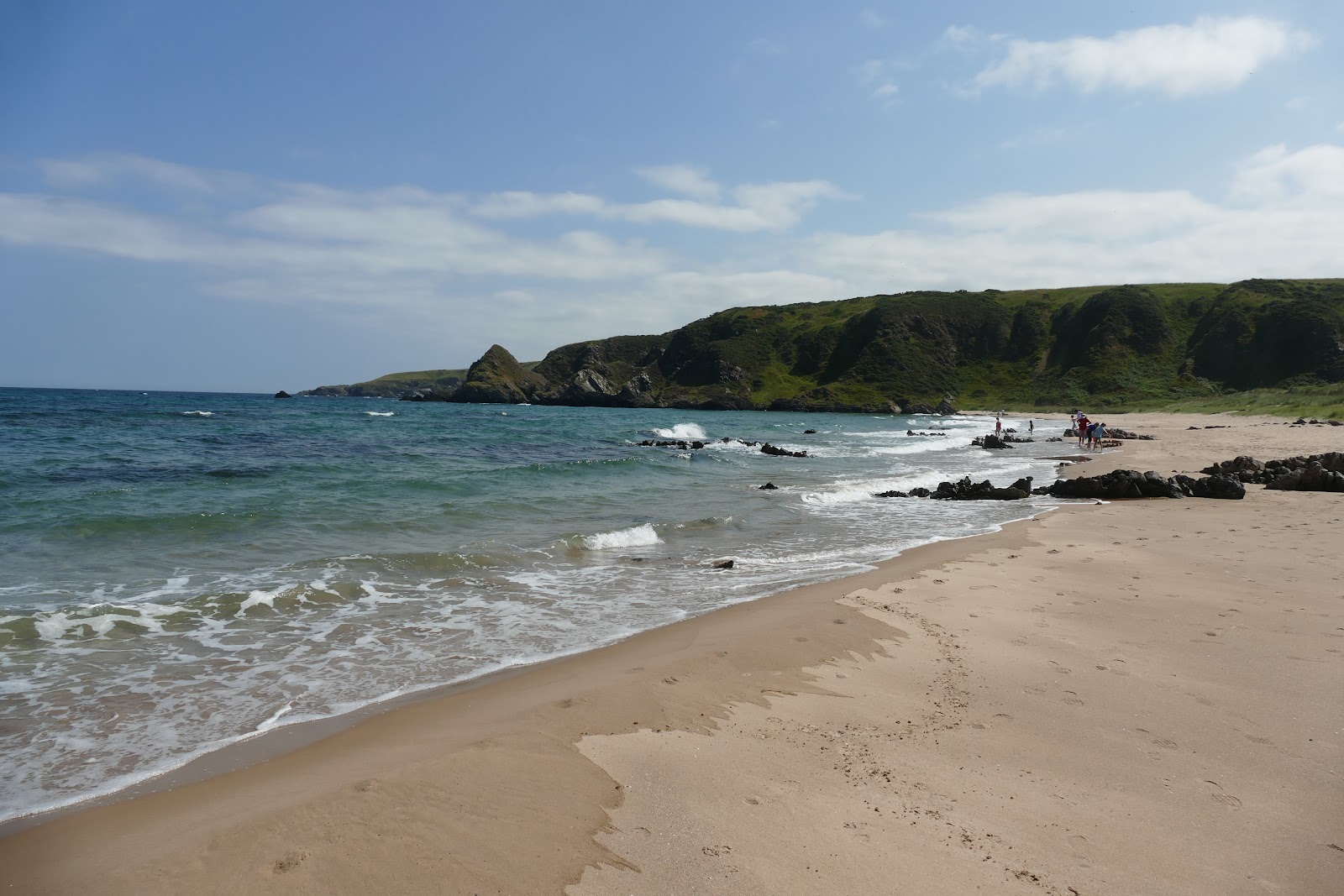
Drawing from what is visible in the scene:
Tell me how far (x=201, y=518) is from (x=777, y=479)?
17.4 meters

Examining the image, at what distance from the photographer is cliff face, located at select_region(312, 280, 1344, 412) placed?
96.6 metres

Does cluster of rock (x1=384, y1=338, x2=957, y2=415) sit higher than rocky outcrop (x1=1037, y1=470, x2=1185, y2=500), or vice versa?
cluster of rock (x1=384, y1=338, x2=957, y2=415)

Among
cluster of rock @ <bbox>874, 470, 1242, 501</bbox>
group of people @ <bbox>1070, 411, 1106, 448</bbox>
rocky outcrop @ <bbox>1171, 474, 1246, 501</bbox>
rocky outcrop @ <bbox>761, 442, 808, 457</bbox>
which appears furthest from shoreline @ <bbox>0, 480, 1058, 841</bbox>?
group of people @ <bbox>1070, 411, 1106, 448</bbox>

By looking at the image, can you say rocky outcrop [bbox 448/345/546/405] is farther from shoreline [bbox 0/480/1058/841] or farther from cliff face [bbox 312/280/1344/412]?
shoreline [bbox 0/480/1058/841]

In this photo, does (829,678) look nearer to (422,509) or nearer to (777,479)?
(422,509)

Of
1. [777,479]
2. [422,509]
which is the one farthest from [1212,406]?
[422,509]

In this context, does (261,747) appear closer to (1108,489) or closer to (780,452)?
(1108,489)

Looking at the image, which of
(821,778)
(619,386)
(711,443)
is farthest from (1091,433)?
(619,386)

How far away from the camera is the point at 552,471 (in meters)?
25.0

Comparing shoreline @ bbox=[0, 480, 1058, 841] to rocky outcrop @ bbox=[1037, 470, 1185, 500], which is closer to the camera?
shoreline @ bbox=[0, 480, 1058, 841]

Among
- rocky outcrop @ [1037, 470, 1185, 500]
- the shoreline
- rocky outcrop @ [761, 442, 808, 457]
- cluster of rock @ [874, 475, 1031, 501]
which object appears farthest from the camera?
rocky outcrop @ [761, 442, 808, 457]

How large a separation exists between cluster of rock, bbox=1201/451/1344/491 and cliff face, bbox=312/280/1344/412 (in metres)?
82.5

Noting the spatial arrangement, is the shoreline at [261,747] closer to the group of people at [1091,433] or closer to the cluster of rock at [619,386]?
the group of people at [1091,433]

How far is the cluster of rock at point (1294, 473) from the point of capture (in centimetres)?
1764
